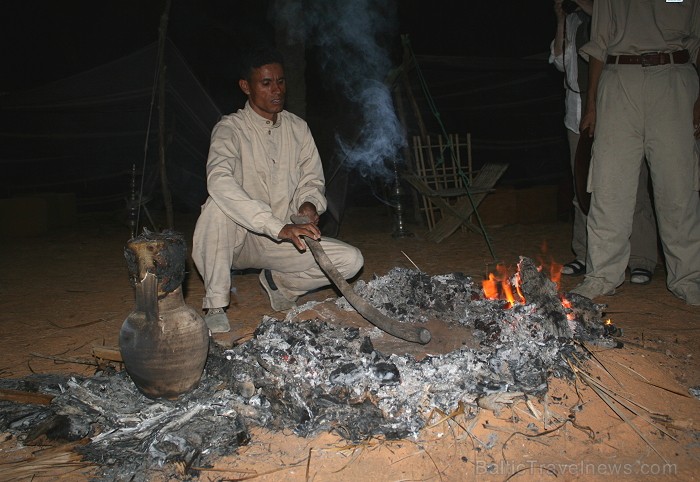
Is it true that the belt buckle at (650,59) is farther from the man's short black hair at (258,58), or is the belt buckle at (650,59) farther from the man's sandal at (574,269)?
the man's short black hair at (258,58)

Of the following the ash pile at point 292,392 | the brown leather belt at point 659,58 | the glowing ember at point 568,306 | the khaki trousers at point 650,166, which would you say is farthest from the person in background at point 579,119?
the ash pile at point 292,392

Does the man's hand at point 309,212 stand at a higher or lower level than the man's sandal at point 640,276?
higher

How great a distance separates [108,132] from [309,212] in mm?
6503

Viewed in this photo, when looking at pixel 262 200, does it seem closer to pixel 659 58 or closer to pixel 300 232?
pixel 300 232

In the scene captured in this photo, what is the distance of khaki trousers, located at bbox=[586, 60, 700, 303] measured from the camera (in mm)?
3508

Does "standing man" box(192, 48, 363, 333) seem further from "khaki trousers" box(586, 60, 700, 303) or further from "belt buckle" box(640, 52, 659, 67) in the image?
"belt buckle" box(640, 52, 659, 67)

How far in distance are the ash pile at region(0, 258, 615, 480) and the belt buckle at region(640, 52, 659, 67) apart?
1.94 m

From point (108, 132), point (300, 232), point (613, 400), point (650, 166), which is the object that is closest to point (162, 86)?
point (108, 132)

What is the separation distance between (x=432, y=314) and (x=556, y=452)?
1181mm

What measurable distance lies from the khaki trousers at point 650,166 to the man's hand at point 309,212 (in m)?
1.96

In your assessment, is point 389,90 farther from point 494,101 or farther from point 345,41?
point 494,101

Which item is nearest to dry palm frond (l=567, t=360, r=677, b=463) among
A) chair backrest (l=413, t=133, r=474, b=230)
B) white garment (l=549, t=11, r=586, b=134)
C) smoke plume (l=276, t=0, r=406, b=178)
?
white garment (l=549, t=11, r=586, b=134)

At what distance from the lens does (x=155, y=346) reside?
2197 millimetres

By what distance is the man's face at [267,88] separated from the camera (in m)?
3.26
